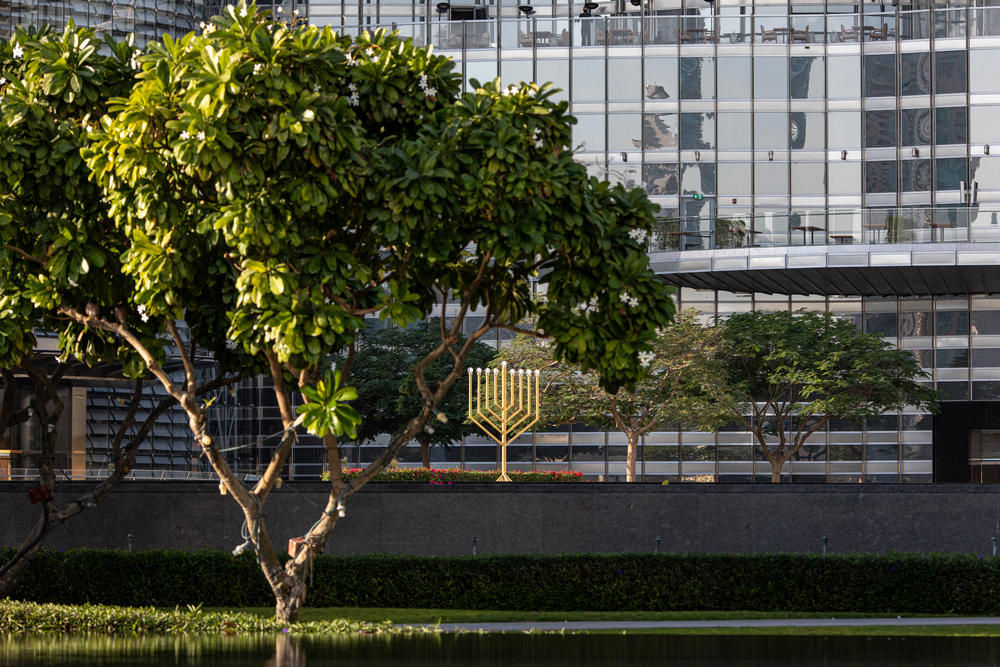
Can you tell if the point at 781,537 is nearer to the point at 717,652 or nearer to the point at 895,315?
the point at 717,652

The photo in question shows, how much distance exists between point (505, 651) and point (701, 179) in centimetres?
4528

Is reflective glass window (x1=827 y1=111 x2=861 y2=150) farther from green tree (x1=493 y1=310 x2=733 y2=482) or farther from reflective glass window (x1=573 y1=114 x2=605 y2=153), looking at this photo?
green tree (x1=493 y1=310 x2=733 y2=482)

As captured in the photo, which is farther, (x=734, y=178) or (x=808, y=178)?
(x=734, y=178)

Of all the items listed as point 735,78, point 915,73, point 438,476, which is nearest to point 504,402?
point 438,476

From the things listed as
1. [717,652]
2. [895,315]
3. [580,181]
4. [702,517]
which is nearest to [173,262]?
[580,181]

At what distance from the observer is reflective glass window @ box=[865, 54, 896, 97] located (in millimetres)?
61688

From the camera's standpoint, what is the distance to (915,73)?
202 ft

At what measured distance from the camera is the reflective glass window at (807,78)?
203 feet

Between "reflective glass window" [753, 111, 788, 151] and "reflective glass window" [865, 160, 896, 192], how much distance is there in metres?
3.82

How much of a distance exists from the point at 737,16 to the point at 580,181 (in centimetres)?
4501

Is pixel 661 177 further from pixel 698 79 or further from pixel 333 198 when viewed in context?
pixel 333 198

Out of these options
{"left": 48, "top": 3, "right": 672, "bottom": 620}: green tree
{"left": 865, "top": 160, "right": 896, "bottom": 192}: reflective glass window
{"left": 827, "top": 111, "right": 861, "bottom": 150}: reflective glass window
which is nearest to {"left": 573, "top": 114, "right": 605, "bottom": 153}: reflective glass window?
{"left": 827, "top": 111, "right": 861, "bottom": 150}: reflective glass window

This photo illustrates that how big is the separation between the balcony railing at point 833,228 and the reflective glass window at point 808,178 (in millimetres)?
9367

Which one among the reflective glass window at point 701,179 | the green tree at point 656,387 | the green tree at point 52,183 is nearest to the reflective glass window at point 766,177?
the reflective glass window at point 701,179
